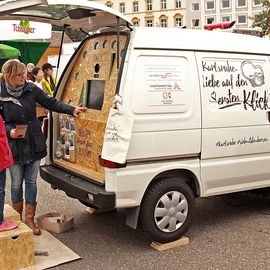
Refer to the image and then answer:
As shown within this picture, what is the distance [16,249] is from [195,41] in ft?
8.81

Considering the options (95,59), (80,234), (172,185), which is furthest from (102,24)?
(80,234)

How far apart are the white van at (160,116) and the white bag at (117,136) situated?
0.08 meters

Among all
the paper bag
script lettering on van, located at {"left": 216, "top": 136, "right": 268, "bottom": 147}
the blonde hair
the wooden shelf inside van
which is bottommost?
the wooden shelf inside van

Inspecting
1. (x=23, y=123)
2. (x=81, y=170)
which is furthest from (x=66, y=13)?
(x=81, y=170)

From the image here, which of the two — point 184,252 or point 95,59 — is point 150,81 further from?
point 184,252

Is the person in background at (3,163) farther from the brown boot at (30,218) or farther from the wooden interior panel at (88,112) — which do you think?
the wooden interior panel at (88,112)

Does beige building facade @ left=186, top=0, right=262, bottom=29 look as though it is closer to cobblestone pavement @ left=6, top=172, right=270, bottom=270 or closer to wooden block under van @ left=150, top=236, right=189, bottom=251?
cobblestone pavement @ left=6, top=172, right=270, bottom=270

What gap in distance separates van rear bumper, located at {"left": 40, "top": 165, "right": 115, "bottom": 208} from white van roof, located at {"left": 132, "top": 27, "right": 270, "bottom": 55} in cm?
143

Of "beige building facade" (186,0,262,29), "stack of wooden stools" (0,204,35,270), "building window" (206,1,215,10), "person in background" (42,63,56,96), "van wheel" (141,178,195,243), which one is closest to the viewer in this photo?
"stack of wooden stools" (0,204,35,270)

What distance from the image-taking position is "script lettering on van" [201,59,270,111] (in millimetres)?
4784

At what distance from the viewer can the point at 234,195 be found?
623 cm

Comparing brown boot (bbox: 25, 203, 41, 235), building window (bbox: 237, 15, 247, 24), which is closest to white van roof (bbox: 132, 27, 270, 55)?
brown boot (bbox: 25, 203, 41, 235)

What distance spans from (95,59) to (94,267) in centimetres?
225

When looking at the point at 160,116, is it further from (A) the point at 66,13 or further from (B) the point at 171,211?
(A) the point at 66,13
